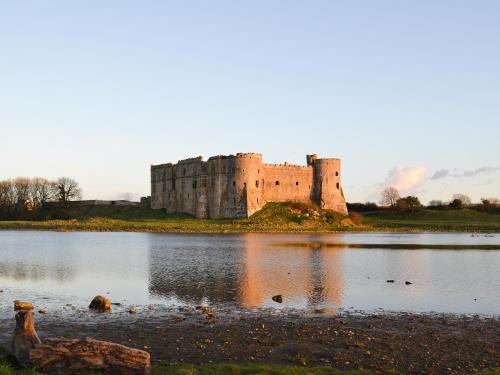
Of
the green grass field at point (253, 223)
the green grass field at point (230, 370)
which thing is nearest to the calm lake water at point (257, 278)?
the green grass field at point (230, 370)

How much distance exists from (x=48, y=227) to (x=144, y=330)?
78.7m

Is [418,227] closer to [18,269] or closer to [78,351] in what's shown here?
[18,269]

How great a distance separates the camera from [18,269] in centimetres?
3225

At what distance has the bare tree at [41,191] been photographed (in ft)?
400

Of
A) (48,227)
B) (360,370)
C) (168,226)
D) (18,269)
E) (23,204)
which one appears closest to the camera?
(360,370)

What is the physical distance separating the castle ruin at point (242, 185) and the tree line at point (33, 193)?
34844 millimetres

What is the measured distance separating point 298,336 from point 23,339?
275 inches

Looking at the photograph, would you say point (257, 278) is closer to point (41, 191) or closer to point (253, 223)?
point (253, 223)

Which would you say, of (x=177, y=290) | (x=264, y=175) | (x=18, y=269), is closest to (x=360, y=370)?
(x=177, y=290)

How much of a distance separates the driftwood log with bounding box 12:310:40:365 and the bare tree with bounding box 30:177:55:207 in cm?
11607

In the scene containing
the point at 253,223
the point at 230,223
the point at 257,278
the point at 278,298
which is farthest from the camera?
the point at 230,223

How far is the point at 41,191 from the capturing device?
123m

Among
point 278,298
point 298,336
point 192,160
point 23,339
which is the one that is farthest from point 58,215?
point 23,339

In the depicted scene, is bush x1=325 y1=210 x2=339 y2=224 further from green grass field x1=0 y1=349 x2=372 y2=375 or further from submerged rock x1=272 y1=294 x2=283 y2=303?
green grass field x1=0 y1=349 x2=372 y2=375
